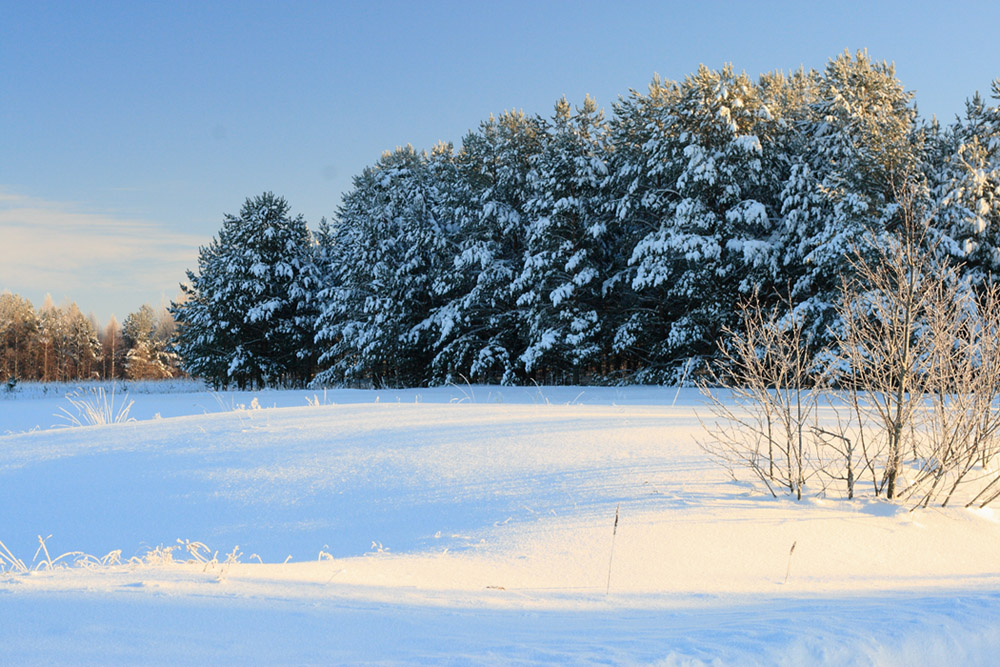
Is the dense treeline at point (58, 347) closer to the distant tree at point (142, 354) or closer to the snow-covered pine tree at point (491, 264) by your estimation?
the distant tree at point (142, 354)

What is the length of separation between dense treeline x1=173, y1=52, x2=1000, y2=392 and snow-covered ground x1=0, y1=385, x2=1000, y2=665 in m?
10.4

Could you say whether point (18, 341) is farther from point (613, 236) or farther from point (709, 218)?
point (709, 218)

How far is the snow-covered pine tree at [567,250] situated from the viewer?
1955 cm

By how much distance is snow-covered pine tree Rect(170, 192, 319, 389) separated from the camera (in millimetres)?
26219

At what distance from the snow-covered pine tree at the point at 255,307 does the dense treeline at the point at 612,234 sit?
0.29 ft

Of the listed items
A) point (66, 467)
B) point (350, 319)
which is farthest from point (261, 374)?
point (66, 467)

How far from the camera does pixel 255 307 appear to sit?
86.2ft

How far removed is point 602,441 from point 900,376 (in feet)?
8.29

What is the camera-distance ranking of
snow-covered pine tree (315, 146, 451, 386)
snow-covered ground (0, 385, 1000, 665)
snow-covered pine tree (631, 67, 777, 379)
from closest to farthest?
snow-covered ground (0, 385, 1000, 665), snow-covered pine tree (631, 67, 777, 379), snow-covered pine tree (315, 146, 451, 386)

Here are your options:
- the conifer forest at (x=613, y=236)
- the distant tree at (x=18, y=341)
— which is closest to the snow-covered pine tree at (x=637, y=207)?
the conifer forest at (x=613, y=236)

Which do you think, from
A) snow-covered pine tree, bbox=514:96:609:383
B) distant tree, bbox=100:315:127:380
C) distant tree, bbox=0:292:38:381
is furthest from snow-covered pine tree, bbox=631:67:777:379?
distant tree, bbox=100:315:127:380

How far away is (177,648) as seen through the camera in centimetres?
240

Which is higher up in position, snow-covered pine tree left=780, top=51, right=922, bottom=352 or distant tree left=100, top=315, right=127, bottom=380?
snow-covered pine tree left=780, top=51, right=922, bottom=352

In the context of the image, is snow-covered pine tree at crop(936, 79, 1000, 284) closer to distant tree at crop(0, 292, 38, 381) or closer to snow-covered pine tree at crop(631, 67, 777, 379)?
snow-covered pine tree at crop(631, 67, 777, 379)
